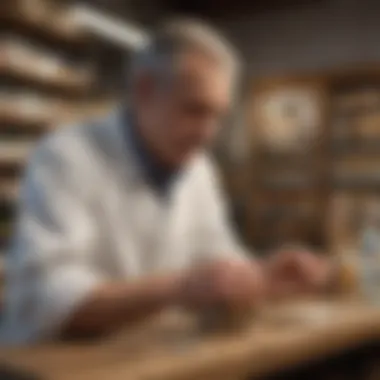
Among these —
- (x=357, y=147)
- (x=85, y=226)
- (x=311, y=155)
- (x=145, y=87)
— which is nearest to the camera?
(x=85, y=226)

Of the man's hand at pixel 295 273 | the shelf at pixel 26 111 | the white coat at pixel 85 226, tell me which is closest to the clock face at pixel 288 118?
the shelf at pixel 26 111

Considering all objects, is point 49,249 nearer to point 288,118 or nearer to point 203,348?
point 203,348

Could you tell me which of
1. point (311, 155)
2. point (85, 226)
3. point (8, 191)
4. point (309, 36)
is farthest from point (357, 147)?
point (85, 226)

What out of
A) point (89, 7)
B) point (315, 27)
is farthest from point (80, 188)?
point (315, 27)

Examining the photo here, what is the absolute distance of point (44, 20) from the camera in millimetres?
3213

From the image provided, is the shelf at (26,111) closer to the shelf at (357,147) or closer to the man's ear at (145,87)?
the shelf at (357,147)

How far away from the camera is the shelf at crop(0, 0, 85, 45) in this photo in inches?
119

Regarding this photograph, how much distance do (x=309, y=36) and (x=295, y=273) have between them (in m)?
3.56

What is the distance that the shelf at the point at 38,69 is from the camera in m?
3.02

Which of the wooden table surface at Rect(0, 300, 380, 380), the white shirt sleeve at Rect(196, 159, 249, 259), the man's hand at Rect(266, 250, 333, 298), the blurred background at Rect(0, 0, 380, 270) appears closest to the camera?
the wooden table surface at Rect(0, 300, 380, 380)

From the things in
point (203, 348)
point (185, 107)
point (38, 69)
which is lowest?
point (203, 348)

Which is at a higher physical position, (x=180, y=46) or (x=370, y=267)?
(x=180, y=46)

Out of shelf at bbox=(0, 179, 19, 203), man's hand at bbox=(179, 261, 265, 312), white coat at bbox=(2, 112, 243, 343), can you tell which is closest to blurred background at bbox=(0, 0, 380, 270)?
shelf at bbox=(0, 179, 19, 203)

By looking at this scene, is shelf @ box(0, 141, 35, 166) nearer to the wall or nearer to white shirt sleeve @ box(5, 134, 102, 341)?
white shirt sleeve @ box(5, 134, 102, 341)
